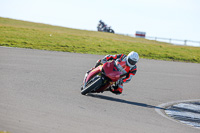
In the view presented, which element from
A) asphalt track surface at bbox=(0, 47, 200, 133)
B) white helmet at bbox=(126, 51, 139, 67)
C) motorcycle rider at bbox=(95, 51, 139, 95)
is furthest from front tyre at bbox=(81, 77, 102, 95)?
white helmet at bbox=(126, 51, 139, 67)

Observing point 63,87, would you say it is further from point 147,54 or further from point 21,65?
point 147,54

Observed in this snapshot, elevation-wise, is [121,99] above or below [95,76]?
below

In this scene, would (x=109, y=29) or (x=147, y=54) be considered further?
(x=109, y=29)

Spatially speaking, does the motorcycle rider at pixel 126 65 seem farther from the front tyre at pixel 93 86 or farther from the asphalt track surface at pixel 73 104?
the front tyre at pixel 93 86

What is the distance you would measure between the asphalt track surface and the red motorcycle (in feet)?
0.84

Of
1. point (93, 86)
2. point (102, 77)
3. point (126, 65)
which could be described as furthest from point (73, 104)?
point (126, 65)

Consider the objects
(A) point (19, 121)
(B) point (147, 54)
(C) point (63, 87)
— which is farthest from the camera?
(B) point (147, 54)

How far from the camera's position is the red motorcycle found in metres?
8.27

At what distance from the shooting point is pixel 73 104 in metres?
7.47

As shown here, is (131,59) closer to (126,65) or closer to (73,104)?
(126,65)

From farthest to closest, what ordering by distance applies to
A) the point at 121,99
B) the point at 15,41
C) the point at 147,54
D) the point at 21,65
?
1. the point at 147,54
2. the point at 15,41
3. the point at 21,65
4. the point at 121,99

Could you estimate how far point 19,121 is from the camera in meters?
5.51

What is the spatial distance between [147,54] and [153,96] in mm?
16033

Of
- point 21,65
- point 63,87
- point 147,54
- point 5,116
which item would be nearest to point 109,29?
point 147,54
